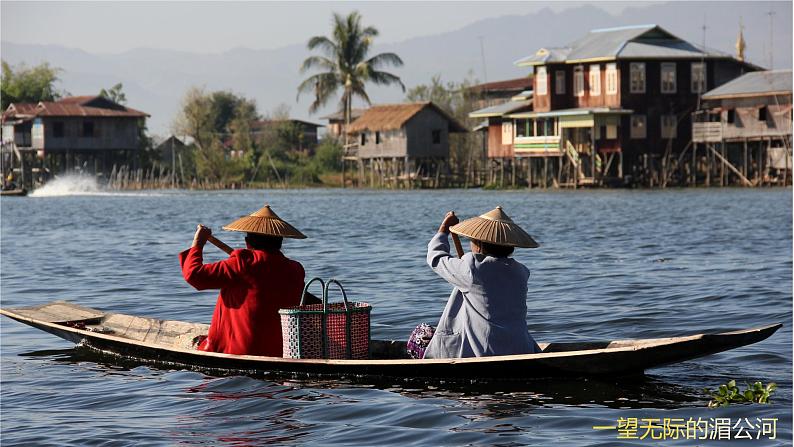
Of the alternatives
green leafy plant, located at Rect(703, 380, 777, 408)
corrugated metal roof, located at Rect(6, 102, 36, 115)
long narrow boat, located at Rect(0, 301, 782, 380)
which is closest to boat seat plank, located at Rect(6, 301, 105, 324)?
long narrow boat, located at Rect(0, 301, 782, 380)

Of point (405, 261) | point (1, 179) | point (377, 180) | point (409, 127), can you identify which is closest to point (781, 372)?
point (405, 261)

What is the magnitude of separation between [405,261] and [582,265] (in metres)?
3.49

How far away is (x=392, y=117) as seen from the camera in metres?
66.4

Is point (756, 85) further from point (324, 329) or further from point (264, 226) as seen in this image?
point (264, 226)

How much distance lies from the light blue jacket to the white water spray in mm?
63369

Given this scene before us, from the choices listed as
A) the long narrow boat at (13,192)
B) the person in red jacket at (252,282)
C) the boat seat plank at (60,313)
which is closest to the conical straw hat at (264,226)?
the person in red jacket at (252,282)

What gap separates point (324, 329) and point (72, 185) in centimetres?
6381

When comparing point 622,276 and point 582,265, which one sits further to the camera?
point 582,265

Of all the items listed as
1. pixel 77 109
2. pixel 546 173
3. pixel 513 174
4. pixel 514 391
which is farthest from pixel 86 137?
pixel 514 391

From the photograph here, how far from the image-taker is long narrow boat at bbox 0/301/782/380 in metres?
9.78

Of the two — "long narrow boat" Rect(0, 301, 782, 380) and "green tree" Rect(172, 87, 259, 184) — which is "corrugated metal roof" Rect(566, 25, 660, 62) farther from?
"long narrow boat" Rect(0, 301, 782, 380)

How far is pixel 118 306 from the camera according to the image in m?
18.0

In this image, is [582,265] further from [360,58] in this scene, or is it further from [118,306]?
[360,58]

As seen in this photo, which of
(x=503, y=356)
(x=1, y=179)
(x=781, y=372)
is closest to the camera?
(x=503, y=356)
